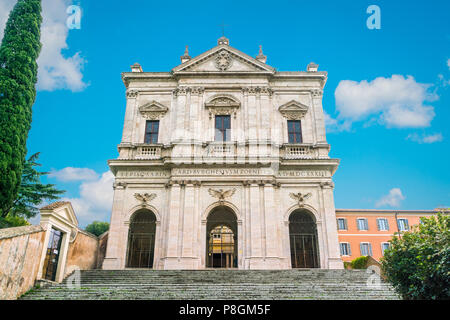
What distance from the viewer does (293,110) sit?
2214 cm

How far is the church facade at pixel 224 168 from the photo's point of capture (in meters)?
18.8

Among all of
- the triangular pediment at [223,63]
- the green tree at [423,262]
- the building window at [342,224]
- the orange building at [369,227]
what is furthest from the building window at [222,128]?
the building window at [342,224]

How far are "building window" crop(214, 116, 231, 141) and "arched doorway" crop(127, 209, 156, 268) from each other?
6.30 m

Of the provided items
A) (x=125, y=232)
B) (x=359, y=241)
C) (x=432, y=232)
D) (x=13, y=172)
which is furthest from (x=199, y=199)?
(x=359, y=241)

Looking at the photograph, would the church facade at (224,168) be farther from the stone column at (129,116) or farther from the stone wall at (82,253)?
the stone wall at (82,253)

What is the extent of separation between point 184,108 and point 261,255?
10.2 m

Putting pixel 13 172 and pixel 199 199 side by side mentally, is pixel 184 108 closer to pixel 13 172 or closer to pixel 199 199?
pixel 199 199

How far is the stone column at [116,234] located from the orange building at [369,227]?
24.1 metres

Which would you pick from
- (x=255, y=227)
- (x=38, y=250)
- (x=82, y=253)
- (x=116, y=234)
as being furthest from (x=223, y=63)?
(x=38, y=250)

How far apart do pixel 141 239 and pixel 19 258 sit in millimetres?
9954

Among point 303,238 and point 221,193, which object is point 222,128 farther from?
point 303,238

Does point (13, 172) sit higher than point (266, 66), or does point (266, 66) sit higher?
point (266, 66)

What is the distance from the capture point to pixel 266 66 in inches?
888

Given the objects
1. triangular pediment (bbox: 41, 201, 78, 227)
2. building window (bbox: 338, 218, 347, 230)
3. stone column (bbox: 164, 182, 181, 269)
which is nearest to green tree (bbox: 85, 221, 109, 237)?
building window (bbox: 338, 218, 347, 230)
